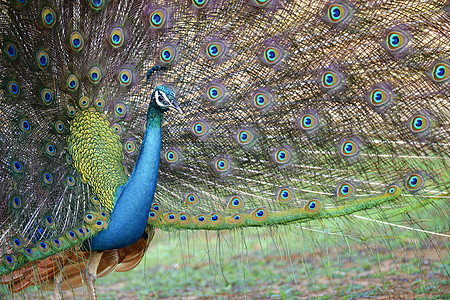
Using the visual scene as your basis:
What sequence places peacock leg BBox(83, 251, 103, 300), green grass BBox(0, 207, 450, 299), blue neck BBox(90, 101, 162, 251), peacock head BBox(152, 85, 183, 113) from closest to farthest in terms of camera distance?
1. peacock head BBox(152, 85, 183, 113)
2. blue neck BBox(90, 101, 162, 251)
3. peacock leg BBox(83, 251, 103, 300)
4. green grass BBox(0, 207, 450, 299)

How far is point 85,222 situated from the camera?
2.42m

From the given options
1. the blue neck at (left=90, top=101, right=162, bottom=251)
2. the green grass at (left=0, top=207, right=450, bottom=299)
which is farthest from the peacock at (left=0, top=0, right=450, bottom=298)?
the green grass at (left=0, top=207, right=450, bottom=299)

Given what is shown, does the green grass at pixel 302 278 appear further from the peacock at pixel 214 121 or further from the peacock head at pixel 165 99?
the peacock head at pixel 165 99

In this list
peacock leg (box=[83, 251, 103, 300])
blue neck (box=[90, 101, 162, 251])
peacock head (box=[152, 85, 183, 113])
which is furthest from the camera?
peacock leg (box=[83, 251, 103, 300])

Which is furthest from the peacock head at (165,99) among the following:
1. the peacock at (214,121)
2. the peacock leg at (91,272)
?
the peacock leg at (91,272)

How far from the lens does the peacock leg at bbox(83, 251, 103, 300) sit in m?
2.65

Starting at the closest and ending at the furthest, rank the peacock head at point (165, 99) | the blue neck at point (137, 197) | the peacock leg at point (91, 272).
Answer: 1. the peacock head at point (165, 99)
2. the blue neck at point (137, 197)
3. the peacock leg at point (91, 272)

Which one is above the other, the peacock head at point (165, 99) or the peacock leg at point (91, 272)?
the peacock head at point (165, 99)

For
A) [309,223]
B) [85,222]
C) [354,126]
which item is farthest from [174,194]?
[354,126]

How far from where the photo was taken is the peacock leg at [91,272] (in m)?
2.65

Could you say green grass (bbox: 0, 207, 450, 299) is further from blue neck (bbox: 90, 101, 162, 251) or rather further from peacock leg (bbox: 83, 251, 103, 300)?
blue neck (bbox: 90, 101, 162, 251)

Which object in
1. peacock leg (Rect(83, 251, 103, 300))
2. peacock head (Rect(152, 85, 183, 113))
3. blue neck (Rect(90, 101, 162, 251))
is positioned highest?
peacock head (Rect(152, 85, 183, 113))

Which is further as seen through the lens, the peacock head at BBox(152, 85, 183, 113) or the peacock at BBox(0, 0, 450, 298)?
the peacock at BBox(0, 0, 450, 298)

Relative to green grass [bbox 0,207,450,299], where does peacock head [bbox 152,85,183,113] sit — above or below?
above
